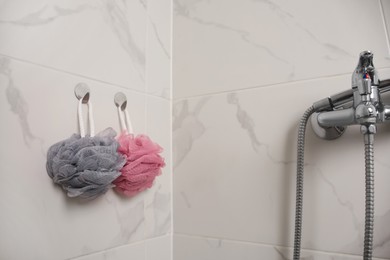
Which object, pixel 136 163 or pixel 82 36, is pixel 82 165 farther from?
pixel 82 36

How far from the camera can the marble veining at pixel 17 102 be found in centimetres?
42

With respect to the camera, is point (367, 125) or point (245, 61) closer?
point (367, 125)

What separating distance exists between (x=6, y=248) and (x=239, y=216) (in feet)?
1.53

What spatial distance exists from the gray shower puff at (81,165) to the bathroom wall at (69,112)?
28 mm

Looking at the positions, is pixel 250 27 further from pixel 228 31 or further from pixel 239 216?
pixel 239 216

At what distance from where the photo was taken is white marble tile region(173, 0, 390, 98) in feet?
1.84

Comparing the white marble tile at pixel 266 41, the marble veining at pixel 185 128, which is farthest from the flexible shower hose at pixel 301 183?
the marble veining at pixel 185 128

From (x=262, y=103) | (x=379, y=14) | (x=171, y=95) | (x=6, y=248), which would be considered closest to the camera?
(x=6, y=248)

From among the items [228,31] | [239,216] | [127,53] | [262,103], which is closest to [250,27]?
[228,31]

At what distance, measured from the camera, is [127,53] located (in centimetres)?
65

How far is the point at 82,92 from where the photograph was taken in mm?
527

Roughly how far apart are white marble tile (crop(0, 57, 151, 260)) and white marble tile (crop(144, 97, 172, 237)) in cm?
12

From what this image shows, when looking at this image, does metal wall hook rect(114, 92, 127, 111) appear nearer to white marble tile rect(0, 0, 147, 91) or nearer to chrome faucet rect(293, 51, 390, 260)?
white marble tile rect(0, 0, 147, 91)

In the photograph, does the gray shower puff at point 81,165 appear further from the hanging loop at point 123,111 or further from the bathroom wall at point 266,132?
the bathroom wall at point 266,132
